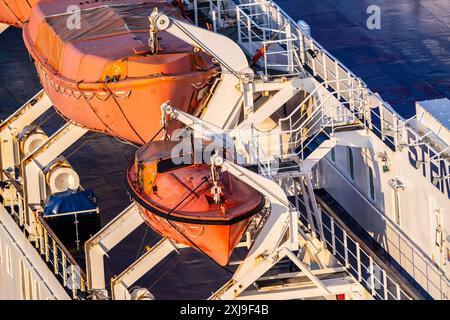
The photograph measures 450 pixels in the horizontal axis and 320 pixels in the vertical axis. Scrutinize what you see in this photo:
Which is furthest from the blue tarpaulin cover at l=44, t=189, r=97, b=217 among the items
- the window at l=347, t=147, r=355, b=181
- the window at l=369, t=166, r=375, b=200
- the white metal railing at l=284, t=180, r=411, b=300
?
the window at l=369, t=166, r=375, b=200

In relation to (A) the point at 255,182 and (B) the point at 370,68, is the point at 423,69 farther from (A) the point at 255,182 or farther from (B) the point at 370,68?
(A) the point at 255,182

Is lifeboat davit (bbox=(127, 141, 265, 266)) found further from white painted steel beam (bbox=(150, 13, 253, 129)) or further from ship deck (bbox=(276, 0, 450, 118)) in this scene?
ship deck (bbox=(276, 0, 450, 118))

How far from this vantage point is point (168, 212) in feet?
143

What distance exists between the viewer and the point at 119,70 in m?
48.3

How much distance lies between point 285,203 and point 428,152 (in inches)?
172

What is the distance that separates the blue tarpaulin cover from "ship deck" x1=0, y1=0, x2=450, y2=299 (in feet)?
4.89

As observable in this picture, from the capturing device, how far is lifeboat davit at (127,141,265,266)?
42.7m

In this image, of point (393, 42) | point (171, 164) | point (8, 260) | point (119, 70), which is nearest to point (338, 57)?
point (393, 42)

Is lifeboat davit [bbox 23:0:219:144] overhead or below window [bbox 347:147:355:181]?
overhead

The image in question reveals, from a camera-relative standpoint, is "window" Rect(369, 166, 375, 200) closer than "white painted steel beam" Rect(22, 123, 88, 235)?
Yes

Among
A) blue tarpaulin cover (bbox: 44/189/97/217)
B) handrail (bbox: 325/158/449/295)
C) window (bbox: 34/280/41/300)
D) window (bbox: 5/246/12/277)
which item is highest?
handrail (bbox: 325/158/449/295)

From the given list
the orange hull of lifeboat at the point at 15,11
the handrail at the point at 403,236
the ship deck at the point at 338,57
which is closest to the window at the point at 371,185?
the handrail at the point at 403,236

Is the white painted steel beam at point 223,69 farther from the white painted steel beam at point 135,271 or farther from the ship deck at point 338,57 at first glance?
the ship deck at point 338,57

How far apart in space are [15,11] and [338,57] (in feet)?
33.0
